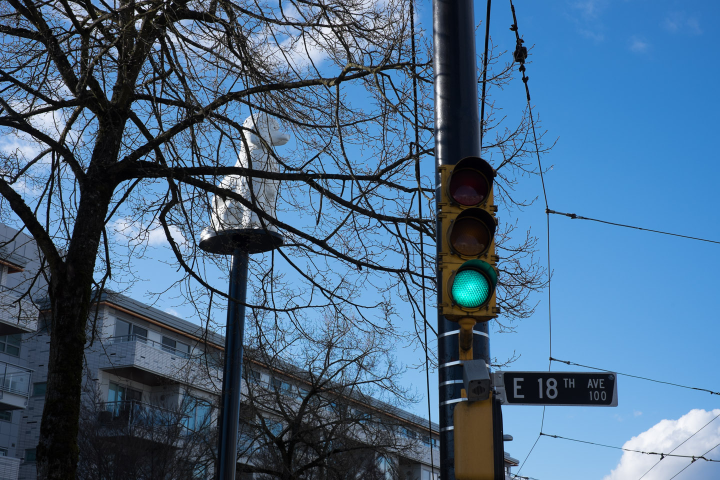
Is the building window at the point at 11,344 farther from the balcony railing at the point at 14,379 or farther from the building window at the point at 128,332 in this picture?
the building window at the point at 128,332

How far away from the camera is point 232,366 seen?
12.8 metres

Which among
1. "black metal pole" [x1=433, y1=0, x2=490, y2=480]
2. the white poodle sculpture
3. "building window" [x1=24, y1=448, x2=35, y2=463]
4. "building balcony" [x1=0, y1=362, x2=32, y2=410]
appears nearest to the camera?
"black metal pole" [x1=433, y1=0, x2=490, y2=480]

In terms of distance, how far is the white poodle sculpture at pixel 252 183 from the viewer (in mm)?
9961

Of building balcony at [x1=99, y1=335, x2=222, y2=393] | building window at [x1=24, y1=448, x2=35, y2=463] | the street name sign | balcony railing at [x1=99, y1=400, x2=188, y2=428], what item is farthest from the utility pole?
building window at [x1=24, y1=448, x2=35, y2=463]

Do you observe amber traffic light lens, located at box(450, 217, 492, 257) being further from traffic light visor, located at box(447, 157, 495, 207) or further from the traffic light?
traffic light visor, located at box(447, 157, 495, 207)

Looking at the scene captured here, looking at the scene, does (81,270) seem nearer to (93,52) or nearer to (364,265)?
(93,52)

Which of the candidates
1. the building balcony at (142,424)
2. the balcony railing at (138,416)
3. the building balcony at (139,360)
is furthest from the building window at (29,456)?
the building balcony at (142,424)

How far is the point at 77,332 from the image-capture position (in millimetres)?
8977

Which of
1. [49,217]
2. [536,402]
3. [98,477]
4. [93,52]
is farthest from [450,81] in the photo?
[98,477]

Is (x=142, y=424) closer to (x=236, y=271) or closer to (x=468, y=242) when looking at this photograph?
(x=236, y=271)

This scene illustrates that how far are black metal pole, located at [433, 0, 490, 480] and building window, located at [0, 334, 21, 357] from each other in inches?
1445

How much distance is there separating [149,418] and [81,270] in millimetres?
20751

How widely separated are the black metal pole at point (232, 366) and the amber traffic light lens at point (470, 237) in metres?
6.30

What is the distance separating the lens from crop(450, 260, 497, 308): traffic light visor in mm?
4477
